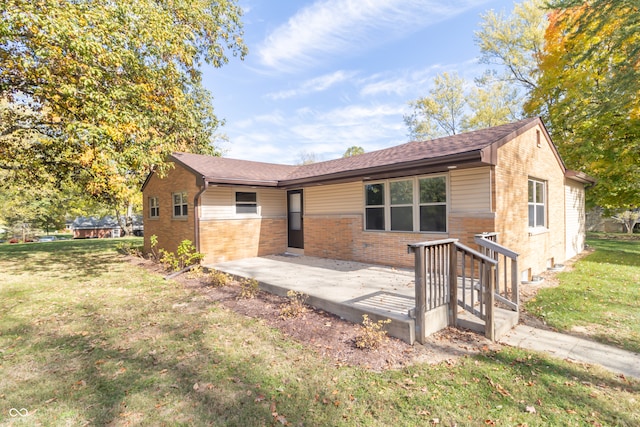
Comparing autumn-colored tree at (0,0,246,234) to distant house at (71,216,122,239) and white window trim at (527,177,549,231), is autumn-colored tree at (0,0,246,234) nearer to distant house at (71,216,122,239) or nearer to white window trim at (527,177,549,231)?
white window trim at (527,177,549,231)

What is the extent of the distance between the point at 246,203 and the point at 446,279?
786cm

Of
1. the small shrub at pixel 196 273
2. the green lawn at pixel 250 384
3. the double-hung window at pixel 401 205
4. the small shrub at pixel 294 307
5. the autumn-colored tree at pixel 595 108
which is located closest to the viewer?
the green lawn at pixel 250 384

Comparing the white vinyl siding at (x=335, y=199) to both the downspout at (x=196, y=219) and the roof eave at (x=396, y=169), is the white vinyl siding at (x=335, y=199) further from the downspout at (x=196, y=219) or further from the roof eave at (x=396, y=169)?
the downspout at (x=196, y=219)

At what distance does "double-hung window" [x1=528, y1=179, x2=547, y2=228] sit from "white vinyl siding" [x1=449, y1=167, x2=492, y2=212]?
9.10 ft

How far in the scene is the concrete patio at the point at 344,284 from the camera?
4684 millimetres

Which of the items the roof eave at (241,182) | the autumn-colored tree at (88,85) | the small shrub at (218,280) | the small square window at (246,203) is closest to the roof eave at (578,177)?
the roof eave at (241,182)

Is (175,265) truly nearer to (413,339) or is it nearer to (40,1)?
(40,1)

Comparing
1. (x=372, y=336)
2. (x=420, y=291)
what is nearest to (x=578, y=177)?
(x=420, y=291)

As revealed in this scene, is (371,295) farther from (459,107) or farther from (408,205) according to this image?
(459,107)

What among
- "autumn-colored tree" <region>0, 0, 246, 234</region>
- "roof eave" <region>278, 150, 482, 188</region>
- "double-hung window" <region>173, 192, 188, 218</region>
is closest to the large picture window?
"roof eave" <region>278, 150, 482, 188</region>

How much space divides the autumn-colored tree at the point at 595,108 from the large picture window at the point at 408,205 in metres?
5.73

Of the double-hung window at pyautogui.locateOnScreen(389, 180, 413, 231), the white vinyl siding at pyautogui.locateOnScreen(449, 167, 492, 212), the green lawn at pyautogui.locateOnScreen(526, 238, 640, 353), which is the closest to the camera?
the green lawn at pyautogui.locateOnScreen(526, 238, 640, 353)

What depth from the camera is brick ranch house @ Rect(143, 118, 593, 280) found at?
22.4ft

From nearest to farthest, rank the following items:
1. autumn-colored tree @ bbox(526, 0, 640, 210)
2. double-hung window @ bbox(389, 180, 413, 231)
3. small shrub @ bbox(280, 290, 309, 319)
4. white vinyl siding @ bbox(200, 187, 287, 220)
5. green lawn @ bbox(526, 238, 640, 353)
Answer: green lawn @ bbox(526, 238, 640, 353)
small shrub @ bbox(280, 290, 309, 319)
double-hung window @ bbox(389, 180, 413, 231)
autumn-colored tree @ bbox(526, 0, 640, 210)
white vinyl siding @ bbox(200, 187, 287, 220)
